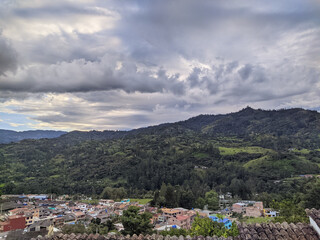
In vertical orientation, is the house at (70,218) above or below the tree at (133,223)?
below

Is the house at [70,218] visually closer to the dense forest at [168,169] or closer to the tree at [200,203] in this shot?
the dense forest at [168,169]

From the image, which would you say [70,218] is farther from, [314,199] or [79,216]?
[314,199]

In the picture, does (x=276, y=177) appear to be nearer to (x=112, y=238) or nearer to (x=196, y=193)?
(x=196, y=193)

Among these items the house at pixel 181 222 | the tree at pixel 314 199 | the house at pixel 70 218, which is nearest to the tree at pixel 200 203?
the house at pixel 181 222

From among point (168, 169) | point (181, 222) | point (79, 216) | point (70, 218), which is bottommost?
point (79, 216)

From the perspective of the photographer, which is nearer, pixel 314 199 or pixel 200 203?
pixel 314 199

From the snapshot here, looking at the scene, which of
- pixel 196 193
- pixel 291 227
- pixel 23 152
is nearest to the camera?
pixel 291 227

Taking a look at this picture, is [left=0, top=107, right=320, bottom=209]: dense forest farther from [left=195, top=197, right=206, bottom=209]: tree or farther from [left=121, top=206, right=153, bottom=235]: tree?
[left=121, top=206, right=153, bottom=235]: tree

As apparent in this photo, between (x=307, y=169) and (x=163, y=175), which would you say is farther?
(x=163, y=175)

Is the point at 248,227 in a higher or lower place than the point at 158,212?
higher

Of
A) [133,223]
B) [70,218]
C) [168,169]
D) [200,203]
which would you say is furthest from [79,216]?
[168,169]

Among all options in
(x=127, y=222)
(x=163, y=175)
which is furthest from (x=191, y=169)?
(x=127, y=222)
